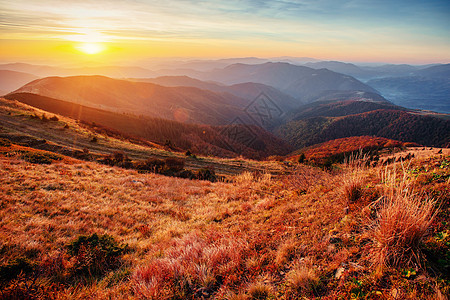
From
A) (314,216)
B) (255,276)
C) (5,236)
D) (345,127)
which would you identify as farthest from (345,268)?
(345,127)

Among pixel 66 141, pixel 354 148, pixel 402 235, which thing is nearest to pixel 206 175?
pixel 402 235

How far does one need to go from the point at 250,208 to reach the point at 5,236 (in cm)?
677

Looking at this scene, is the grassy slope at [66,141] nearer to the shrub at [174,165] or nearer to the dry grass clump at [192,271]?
the shrub at [174,165]

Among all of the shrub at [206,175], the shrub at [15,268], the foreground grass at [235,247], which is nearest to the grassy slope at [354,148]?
the shrub at [206,175]

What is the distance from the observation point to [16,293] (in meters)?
3.06

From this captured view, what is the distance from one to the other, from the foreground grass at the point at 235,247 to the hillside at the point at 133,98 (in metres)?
123

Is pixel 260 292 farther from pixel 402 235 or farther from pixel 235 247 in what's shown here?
pixel 402 235

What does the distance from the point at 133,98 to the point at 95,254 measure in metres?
176

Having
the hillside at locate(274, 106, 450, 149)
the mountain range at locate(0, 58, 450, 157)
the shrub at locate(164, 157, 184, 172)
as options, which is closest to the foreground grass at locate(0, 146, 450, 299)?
the shrub at locate(164, 157, 184, 172)

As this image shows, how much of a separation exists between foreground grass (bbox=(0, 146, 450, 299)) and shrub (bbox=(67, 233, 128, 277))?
23 mm

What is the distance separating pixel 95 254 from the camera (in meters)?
4.49

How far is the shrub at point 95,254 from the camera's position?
13.7 feet

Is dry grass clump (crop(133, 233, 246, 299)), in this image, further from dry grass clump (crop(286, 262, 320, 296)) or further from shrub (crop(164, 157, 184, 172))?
shrub (crop(164, 157, 184, 172))

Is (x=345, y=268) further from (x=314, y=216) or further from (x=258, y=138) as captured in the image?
(x=258, y=138)
